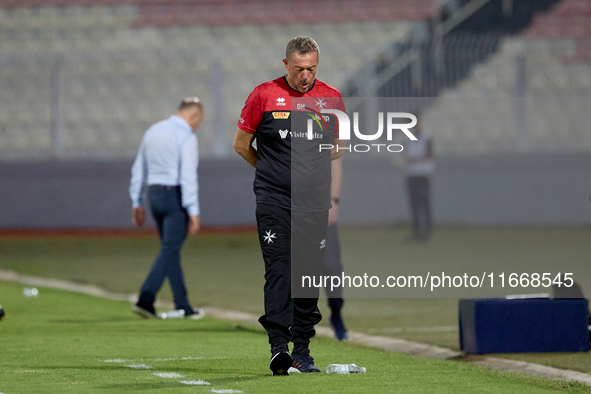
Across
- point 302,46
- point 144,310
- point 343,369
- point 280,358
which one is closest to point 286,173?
point 302,46

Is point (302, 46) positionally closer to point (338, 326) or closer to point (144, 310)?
point (338, 326)

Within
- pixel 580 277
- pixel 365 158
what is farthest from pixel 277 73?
pixel 580 277

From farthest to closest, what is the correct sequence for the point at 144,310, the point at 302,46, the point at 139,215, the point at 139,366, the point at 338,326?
the point at 139,215, the point at 144,310, the point at 338,326, the point at 139,366, the point at 302,46

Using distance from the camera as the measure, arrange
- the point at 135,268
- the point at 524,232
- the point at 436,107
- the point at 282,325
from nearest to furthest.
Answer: the point at 282,325 → the point at 524,232 → the point at 135,268 → the point at 436,107

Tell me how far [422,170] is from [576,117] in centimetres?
372

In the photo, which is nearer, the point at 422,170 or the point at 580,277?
the point at 580,277

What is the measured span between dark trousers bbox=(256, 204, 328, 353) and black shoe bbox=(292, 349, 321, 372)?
0.39ft

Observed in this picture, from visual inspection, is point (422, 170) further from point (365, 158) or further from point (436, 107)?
point (436, 107)

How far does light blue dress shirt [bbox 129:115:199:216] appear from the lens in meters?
8.23

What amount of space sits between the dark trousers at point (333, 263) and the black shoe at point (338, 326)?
0.07 meters

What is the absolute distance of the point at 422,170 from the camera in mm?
15203

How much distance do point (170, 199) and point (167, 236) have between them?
0.30 meters

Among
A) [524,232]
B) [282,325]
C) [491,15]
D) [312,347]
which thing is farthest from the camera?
[491,15]

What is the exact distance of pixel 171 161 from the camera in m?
8.25
